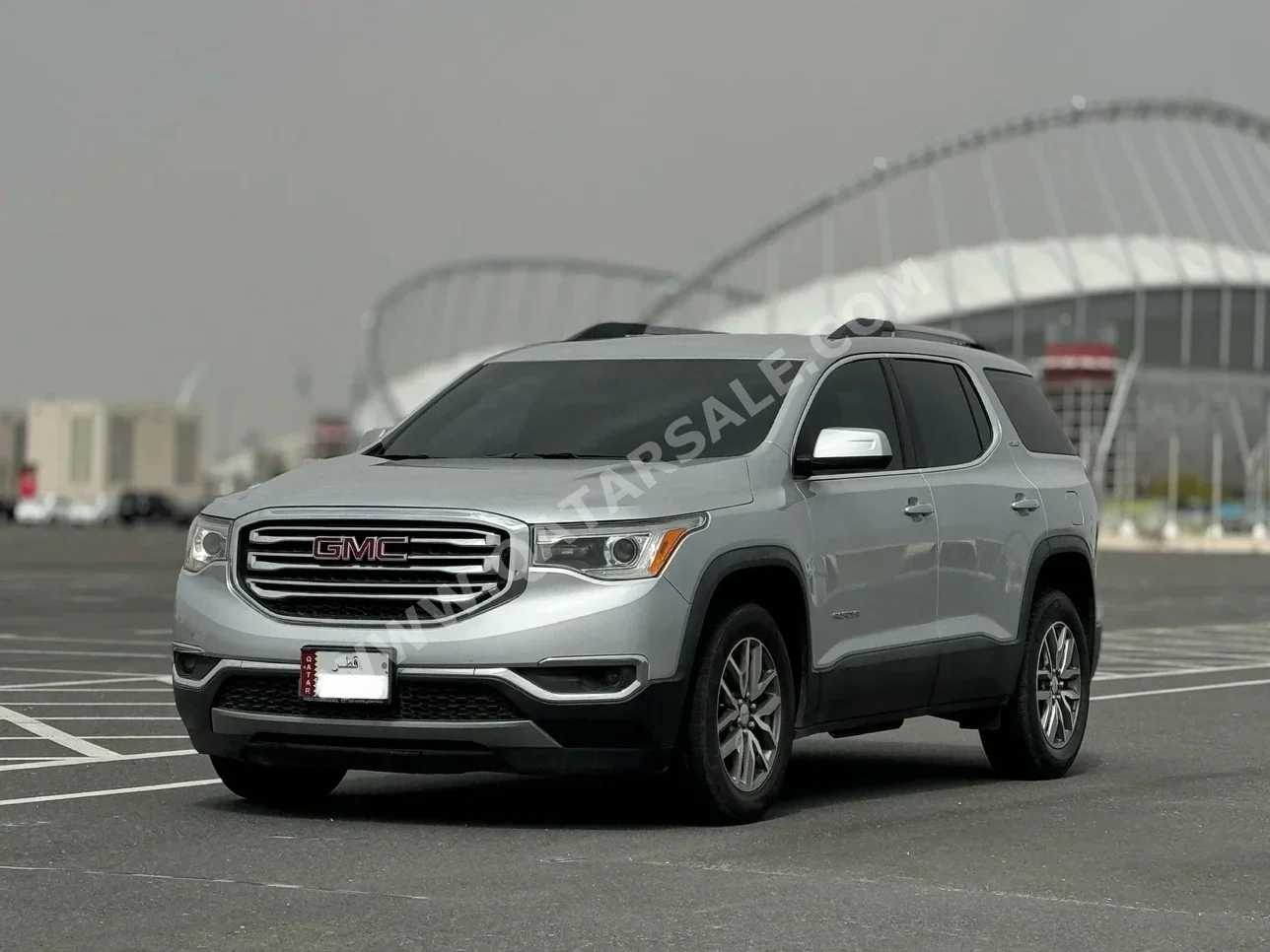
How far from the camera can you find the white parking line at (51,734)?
1094cm

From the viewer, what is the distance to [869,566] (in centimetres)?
924

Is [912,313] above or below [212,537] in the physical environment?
above

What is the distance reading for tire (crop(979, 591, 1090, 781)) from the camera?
10305 mm

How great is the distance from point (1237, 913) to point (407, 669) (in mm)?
3017

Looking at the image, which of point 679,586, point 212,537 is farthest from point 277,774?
point 679,586

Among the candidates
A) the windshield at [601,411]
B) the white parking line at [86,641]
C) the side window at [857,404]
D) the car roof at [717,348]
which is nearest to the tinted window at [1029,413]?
the car roof at [717,348]

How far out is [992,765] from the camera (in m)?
10.6

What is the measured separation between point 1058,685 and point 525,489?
3.62 m

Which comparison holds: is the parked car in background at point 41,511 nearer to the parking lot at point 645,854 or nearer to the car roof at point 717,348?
the parking lot at point 645,854

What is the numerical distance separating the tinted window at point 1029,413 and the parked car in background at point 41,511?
10281 cm

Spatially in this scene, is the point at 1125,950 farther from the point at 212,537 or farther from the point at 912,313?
the point at 912,313

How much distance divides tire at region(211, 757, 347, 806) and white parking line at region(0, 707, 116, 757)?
2014mm

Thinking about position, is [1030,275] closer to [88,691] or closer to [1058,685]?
[88,691]

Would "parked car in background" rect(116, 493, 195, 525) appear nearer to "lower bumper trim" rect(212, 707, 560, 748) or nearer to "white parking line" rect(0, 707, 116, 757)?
"white parking line" rect(0, 707, 116, 757)
